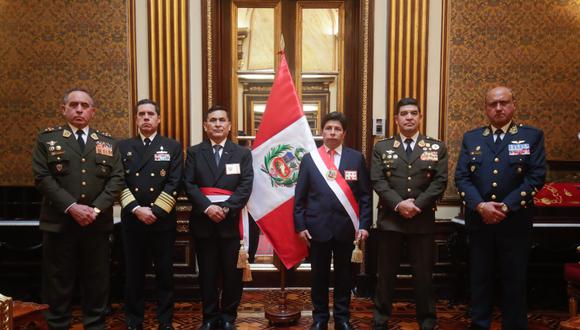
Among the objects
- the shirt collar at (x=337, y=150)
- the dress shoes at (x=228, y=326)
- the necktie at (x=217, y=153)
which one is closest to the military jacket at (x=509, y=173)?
the shirt collar at (x=337, y=150)

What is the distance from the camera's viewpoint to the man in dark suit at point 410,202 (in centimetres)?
281

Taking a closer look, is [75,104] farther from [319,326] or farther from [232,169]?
[319,326]

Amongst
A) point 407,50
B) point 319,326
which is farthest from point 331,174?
point 407,50

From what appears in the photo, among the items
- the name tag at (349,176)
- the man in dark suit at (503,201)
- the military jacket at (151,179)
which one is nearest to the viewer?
the man in dark suit at (503,201)

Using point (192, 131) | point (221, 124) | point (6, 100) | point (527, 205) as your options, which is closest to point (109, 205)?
point (221, 124)

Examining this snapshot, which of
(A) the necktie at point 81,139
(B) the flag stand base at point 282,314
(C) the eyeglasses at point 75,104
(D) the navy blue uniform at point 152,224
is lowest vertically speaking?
(B) the flag stand base at point 282,314

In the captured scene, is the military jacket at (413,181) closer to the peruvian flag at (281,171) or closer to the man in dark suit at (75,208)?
the peruvian flag at (281,171)

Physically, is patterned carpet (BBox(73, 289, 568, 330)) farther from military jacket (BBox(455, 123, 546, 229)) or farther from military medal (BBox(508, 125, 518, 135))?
military medal (BBox(508, 125, 518, 135))

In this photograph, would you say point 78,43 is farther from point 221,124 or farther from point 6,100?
point 221,124

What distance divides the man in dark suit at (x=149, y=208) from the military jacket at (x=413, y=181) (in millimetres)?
1351

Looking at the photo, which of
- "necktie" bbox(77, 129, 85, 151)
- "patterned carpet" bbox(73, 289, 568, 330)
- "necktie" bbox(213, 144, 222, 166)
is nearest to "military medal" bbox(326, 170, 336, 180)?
"necktie" bbox(213, 144, 222, 166)

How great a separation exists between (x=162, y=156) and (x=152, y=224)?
44 cm

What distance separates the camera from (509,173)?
2742mm

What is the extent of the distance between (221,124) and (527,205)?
1.98m
